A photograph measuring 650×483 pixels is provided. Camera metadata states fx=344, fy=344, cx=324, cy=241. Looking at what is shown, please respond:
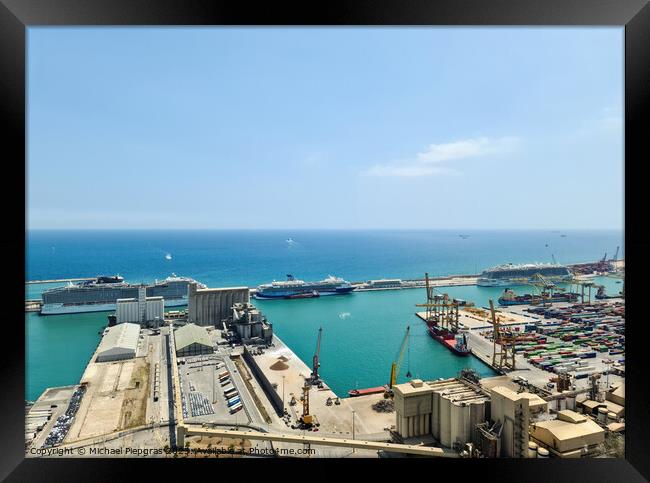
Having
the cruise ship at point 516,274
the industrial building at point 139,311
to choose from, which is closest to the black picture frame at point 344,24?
the industrial building at point 139,311

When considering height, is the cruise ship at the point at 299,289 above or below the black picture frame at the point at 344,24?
below

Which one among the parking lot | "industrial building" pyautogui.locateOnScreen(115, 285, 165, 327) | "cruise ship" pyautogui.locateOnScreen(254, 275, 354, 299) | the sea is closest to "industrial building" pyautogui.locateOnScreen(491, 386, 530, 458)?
the sea

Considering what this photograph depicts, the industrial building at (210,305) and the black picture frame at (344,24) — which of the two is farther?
the industrial building at (210,305)

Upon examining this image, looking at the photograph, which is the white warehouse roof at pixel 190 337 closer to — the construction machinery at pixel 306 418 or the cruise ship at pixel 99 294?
the construction machinery at pixel 306 418

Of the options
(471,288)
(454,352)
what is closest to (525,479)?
(454,352)

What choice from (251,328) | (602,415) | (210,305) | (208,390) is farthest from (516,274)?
(208,390)

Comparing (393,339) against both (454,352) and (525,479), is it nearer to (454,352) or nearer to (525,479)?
(454,352)

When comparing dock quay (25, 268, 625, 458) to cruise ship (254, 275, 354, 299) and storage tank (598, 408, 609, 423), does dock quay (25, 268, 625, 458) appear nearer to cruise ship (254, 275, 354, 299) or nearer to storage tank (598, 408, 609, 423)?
storage tank (598, 408, 609, 423)
